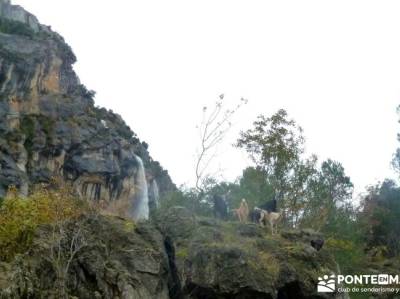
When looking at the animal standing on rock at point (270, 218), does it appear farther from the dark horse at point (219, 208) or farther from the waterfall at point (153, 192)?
the waterfall at point (153, 192)

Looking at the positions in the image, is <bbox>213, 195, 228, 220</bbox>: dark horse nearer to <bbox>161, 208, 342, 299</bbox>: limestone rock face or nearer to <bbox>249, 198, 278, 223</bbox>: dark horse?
<bbox>249, 198, 278, 223</bbox>: dark horse

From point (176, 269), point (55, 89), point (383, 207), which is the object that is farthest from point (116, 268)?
point (55, 89)

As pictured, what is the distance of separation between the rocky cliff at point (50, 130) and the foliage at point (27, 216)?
26.7 m

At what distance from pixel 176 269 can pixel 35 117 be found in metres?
35.1

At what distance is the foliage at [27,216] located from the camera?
13750 mm

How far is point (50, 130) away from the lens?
47.8 meters

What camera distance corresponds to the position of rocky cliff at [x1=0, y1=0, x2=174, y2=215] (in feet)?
148

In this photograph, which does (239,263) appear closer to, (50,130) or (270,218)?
(270,218)

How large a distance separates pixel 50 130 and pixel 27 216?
34.6 metres

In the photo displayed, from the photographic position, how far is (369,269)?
27750mm

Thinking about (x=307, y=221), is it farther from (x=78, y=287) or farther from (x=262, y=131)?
(x=78, y=287)

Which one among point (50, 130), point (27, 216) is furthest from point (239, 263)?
point (50, 130)

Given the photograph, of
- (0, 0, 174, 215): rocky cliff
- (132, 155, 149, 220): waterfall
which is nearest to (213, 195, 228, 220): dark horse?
(0, 0, 174, 215): rocky cliff

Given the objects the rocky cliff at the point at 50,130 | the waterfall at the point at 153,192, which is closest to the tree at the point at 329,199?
the rocky cliff at the point at 50,130
